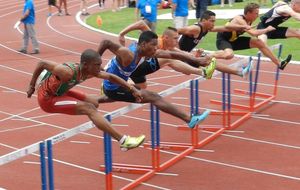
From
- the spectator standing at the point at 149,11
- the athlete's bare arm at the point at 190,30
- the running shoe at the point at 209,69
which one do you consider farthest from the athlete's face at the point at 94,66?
the spectator standing at the point at 149,11

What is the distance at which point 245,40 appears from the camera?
422 inches

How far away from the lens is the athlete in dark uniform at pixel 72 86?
6363 millimetres

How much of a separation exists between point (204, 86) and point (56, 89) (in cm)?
619

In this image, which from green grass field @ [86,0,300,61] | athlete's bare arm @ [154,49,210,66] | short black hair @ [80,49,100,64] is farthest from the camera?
green grass field @ [86,0,300,61]

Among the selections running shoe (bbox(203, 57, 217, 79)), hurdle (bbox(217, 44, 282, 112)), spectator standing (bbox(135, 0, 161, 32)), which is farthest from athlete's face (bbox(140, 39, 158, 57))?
spectator standing (bbox(135, 0, 161, 32))

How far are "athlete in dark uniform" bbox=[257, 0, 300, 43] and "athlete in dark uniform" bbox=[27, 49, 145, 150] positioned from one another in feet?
15.1

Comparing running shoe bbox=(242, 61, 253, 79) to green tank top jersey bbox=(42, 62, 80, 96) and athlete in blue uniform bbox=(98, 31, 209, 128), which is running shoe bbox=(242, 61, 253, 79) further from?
green tank top jersey bbox=(42, 62, 80, 96)

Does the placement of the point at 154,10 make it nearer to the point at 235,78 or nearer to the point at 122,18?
the point at 235,78

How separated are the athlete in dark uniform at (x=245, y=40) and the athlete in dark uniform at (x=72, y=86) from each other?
3.73m

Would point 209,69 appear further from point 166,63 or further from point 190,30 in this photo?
point 190,30

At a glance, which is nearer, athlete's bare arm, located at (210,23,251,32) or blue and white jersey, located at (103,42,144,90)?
blue and white jersey, located at (103,42,144,90)

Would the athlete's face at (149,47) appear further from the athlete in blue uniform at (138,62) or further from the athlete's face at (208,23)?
the athlete's face at (208,23)

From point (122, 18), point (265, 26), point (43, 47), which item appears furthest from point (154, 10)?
point (122, 18)

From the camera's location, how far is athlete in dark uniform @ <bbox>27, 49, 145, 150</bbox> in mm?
6363
